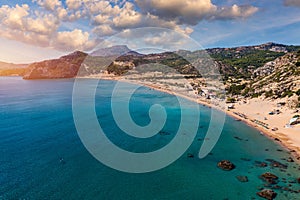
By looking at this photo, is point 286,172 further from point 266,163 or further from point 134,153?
point 134,153

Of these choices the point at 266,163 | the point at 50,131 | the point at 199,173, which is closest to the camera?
the point at 199,173

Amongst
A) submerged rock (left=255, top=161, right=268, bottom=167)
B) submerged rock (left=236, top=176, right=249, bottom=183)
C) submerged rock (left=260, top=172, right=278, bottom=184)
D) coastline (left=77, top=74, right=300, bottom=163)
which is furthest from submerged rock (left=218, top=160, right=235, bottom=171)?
coastline (left=77, top=74, right=300, bottom=163)

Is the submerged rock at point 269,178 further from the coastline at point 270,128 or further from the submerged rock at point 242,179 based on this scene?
the coastline at point 270,128

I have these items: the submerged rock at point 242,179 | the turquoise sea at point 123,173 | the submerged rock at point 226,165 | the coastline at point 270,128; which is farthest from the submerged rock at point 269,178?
the coastline at point 270,128

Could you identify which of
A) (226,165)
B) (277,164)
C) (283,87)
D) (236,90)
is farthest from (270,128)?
(236,90)

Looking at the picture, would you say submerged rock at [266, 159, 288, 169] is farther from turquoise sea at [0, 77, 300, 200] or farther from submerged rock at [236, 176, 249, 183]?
submerged rock at [236, 176, 249, 183]

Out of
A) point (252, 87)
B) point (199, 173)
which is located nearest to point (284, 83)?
point (252, 87)

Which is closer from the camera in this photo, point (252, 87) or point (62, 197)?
point (62, 197)
